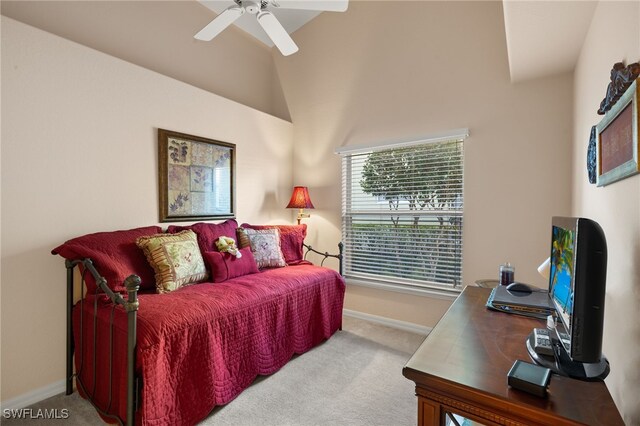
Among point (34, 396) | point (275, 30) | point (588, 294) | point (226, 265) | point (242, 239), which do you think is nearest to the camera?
point (588, 294)

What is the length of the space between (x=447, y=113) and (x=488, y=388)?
8.52 ft

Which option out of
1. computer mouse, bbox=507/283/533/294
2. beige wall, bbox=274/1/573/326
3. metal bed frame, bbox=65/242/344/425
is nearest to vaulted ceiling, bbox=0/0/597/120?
beige wall, bbox=274/1/573/326

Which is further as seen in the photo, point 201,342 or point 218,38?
point 218,38

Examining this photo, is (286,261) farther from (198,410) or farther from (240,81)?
(240,81)

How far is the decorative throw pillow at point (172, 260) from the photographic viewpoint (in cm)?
216

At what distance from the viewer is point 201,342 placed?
177 centimetres

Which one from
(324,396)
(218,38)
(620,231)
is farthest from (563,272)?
(218,38)

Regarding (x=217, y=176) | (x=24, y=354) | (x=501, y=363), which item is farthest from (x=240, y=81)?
(x=501, y=363)

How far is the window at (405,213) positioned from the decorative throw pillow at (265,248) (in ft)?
3.02

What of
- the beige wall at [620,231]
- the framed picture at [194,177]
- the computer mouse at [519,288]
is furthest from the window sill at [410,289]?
the framed picture at [194,177]

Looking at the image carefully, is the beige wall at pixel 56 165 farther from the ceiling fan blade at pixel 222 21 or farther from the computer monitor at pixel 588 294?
the computer monitor at pixel 588 294

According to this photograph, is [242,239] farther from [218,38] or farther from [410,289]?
[218,38]

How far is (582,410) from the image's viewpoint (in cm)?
75

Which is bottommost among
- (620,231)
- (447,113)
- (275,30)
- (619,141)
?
(620,231)
